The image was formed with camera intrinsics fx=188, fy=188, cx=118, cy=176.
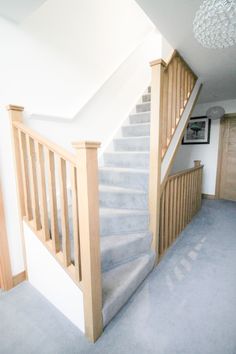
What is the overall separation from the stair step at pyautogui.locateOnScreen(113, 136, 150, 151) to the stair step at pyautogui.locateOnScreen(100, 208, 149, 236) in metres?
0.91

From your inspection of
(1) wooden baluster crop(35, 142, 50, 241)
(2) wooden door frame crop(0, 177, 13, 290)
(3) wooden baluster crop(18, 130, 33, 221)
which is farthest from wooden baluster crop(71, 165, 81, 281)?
(2) wooden door frame crop(0, 177, 13, 290)

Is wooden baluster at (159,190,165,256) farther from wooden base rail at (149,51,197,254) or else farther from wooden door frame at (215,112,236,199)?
wooden door frame at (215,112,236,199)

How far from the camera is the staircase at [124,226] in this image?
146 centimetres

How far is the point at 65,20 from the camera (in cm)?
190

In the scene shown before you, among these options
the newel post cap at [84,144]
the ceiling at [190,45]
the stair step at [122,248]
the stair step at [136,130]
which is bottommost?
the stair step at [122,248]

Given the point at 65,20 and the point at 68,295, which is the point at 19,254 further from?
the point at 65,20

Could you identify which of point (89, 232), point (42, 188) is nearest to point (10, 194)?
point (42, 188)

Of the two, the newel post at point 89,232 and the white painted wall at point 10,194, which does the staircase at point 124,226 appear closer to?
the newel post at point 89,232

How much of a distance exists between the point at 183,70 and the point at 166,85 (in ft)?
1.95

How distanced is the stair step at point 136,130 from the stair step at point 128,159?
46 centimetres

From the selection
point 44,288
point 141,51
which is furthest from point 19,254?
point 141,51

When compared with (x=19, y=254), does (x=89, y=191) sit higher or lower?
higher

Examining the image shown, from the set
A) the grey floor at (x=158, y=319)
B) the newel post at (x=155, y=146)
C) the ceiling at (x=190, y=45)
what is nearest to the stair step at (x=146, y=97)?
the ceiling at (x=190, y=45)

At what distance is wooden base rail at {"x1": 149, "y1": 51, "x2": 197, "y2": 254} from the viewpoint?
165 centimetres
